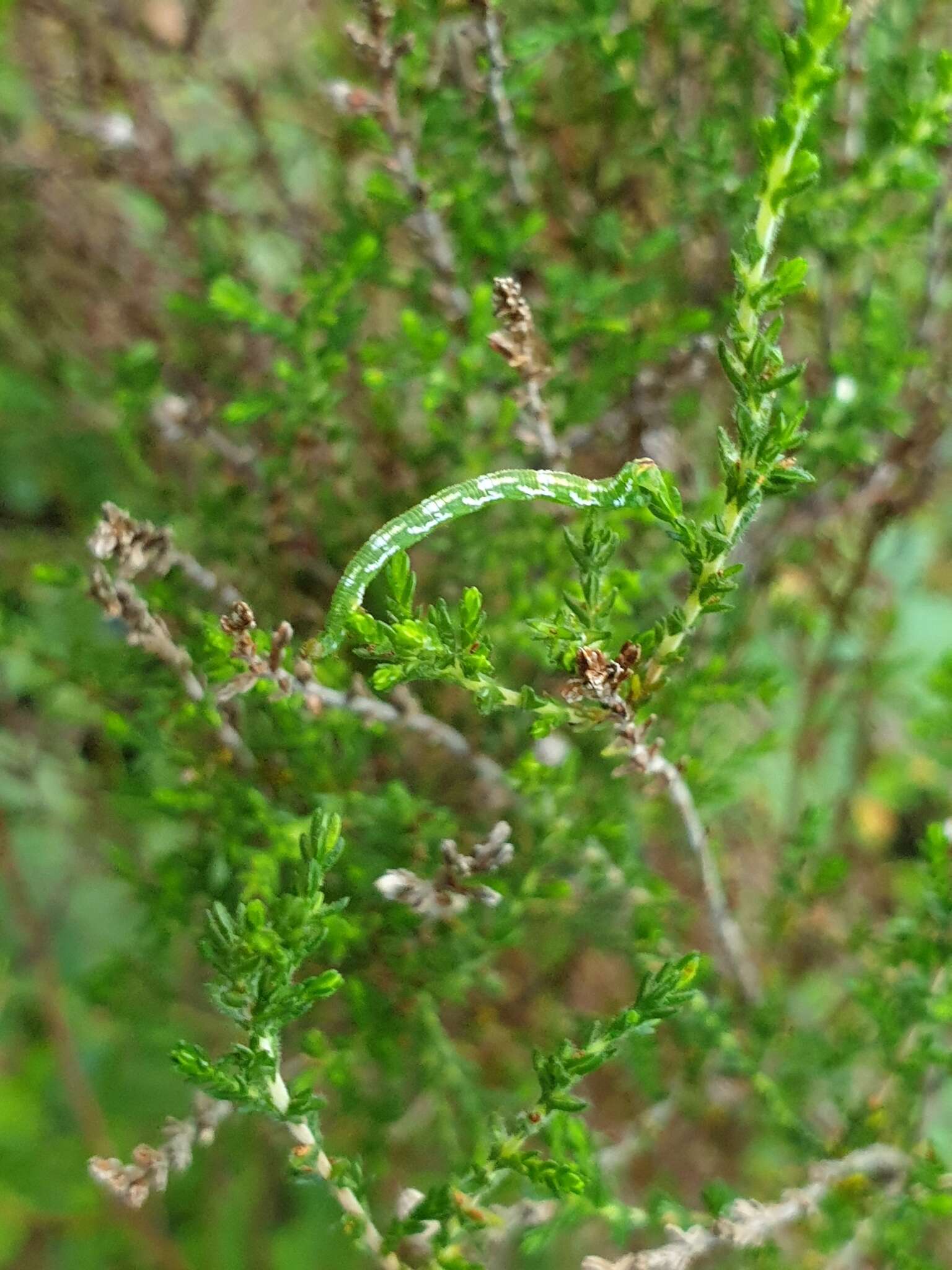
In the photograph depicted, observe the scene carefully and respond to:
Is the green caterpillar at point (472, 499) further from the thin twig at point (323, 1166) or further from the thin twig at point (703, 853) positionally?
the thin twig at point (323, 1166)

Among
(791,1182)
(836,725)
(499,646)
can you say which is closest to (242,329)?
(499,646)

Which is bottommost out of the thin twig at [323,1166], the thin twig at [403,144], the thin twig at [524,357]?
the thin twig at [323,1166]

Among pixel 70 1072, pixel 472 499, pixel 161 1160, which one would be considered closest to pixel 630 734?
pixel 472 499

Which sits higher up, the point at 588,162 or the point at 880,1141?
the point at 588,162

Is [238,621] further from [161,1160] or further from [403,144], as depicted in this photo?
[403,144]

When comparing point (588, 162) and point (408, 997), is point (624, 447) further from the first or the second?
point (408, 997)

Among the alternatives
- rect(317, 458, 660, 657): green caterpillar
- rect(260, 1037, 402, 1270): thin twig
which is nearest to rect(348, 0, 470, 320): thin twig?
rect(317, 458, 660, 657): green caterpillar

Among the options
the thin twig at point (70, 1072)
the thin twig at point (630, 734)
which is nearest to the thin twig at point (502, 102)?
the thin twig at point (630, 734)
